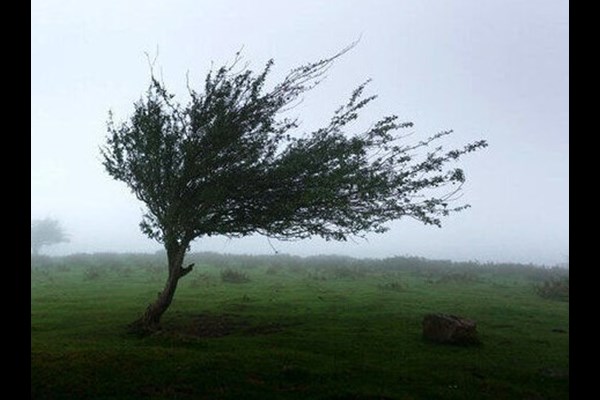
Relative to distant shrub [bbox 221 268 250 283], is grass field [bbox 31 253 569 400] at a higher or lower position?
higher

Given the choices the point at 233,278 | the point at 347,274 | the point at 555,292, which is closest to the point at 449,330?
the point at 555,292

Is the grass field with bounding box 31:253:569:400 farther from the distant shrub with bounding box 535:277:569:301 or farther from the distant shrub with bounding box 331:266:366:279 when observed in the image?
the distant shrub with bounding box 331:266:366:279

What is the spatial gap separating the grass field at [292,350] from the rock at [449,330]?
22.3 inches

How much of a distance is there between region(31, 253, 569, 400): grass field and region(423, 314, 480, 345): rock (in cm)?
57

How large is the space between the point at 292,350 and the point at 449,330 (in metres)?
6.49

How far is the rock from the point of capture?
59.2ft

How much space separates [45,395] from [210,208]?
32.8ft

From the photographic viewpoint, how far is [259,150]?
2012 centimetres

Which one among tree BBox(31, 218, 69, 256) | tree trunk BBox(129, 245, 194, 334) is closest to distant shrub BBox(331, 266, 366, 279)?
tree trunk BBox(129, 245, 194, 334)

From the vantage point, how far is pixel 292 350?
16.3 metres

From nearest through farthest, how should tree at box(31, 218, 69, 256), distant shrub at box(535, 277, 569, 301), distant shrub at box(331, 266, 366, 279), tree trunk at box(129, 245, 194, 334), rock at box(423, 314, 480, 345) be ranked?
rock at box(423, 314, 480, 345), tree trunk at box(129, 245, 194, 334), distant shrub at box(535, 277, 569, 301), distant shrub at box(331, 266, 366, 279), tree at box(31, 218, 69, 256)
